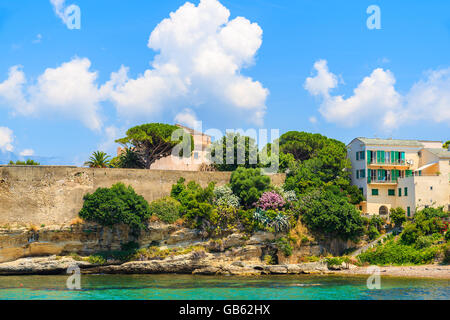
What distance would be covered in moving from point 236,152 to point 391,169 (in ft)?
43.6

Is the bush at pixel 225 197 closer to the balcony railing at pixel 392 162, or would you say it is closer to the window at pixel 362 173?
the window at pixel 362 173

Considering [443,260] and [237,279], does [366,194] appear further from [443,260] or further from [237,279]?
[237,279]

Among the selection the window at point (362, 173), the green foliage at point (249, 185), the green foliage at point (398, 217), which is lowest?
the green foliage at point (398, 217)

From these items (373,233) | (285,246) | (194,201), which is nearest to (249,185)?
(194,201)

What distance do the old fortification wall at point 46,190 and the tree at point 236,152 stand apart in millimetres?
9491

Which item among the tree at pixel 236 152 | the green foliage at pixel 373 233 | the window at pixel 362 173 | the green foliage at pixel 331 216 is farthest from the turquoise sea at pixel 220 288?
the tree at pixel 236 152

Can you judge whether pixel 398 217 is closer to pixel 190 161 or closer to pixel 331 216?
pixel 331 216

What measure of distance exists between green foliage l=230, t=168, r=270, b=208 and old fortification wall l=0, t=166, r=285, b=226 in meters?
8.54

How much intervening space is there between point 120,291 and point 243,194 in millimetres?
13938

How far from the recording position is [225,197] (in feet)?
121

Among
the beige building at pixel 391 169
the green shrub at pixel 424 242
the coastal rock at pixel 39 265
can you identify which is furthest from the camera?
the beige building at pixel 391 169

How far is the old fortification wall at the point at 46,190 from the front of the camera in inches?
1405

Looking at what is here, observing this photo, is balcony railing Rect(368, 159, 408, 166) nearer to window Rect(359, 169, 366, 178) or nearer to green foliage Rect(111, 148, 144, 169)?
window Rect(359, 169, 366, 178)

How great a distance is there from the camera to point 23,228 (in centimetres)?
3497
